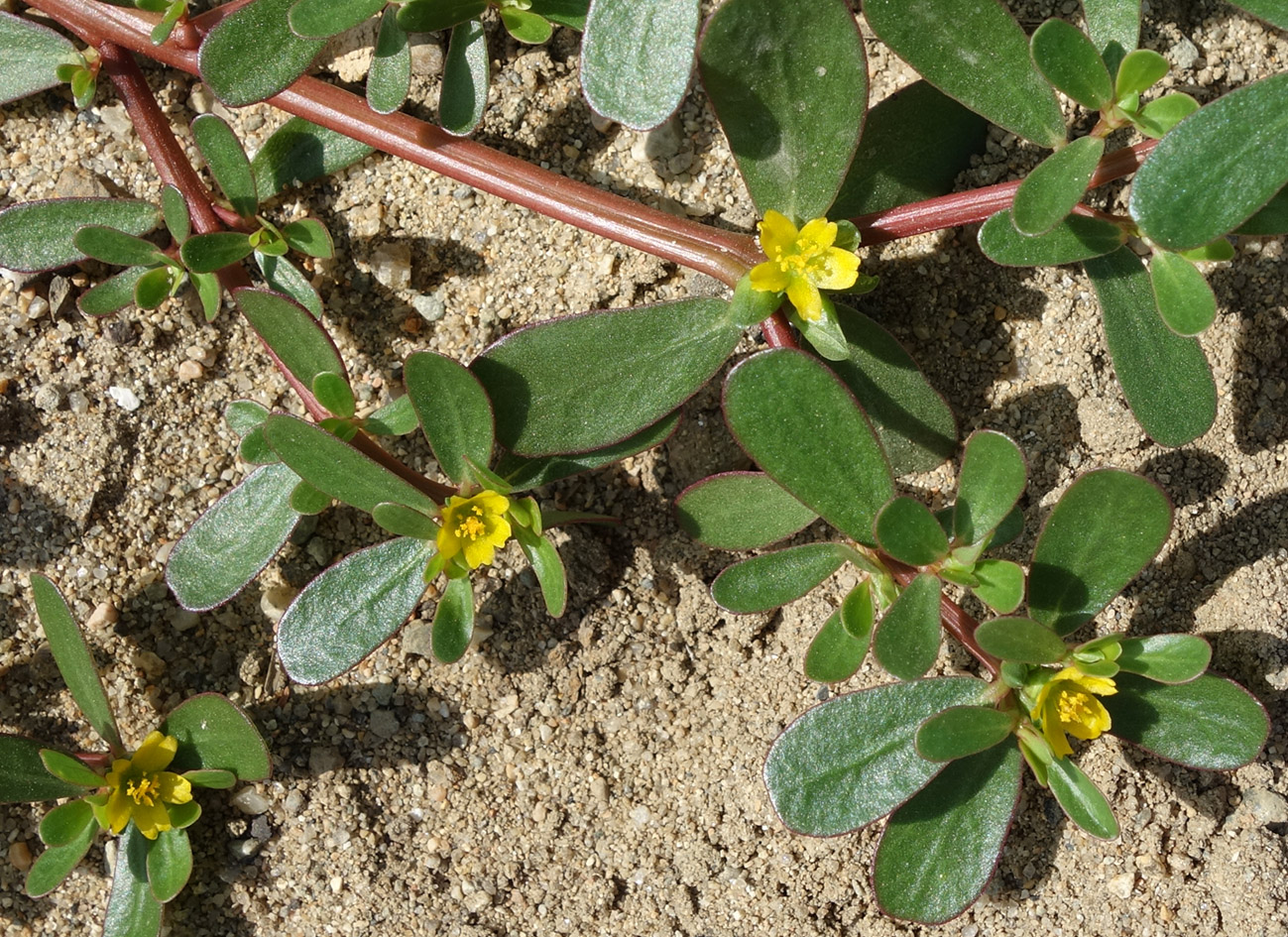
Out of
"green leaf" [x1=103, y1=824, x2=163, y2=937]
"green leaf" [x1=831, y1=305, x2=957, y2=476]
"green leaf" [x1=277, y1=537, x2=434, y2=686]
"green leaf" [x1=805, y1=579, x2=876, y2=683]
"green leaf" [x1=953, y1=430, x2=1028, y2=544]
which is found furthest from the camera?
"green leaf" [x1=103, y1=824, x2=163, y2=937]

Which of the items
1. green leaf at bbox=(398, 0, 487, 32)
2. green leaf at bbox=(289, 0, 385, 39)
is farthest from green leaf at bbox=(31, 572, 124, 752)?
green leaf at bbox=(398, 0, 487, 32)

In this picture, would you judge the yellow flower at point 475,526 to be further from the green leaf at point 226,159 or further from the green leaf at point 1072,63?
the green leaf at point 1072,63

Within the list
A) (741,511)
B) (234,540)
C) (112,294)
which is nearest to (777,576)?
(741,511)

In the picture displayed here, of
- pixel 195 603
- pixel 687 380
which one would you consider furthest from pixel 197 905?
pixel 687 380

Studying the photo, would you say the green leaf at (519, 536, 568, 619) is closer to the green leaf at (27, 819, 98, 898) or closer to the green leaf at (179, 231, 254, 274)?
the green leaf at (179, 231, 254, 274)

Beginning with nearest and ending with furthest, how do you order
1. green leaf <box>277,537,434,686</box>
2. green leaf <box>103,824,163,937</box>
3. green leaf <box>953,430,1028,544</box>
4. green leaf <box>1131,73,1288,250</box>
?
green leaf <box>1131,73,1288,250</box> → green leaf <box>953,430,1028,544</box> → green leaf <box>277,537,434,686</box> → green leaf <box>103,824,163,937</box>

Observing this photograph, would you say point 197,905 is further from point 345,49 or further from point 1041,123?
point 1041,123
